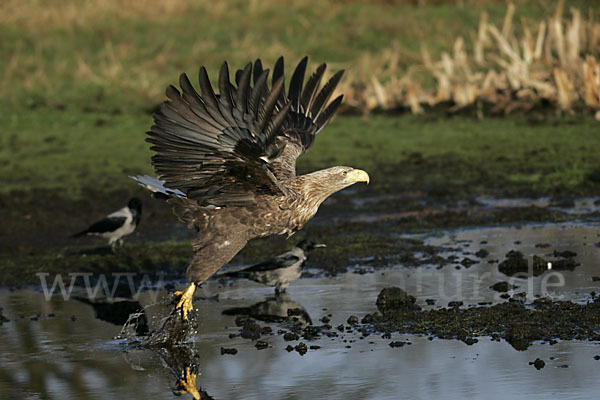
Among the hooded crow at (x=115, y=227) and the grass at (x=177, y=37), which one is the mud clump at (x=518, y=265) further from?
the grass at (x=177, y=37)

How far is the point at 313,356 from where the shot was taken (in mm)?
6652

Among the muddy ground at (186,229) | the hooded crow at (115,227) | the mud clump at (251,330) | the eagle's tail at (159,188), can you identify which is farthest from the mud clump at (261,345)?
the hooded crow at (115,227)

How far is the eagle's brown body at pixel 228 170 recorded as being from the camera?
644 cm

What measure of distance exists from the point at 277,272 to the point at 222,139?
7.80 feet

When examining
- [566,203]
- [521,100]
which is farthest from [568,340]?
[521,100]

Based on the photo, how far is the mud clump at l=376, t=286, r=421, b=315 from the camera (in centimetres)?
766

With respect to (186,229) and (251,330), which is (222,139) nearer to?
(251,330)

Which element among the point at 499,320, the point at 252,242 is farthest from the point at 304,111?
the point at 252,242

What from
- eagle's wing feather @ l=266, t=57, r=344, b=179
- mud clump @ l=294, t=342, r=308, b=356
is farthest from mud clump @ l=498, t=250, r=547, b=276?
mud clump @ l=294, t=342, r=308, b=356

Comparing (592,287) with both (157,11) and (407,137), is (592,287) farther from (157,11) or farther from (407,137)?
(157,11)

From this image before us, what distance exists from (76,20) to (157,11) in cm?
205

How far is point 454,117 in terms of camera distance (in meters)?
17.1

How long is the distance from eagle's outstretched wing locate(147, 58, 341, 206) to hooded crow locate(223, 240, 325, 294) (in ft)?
4.67

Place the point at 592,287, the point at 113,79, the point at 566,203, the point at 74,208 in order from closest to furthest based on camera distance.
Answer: the point at 592,287
the point at 566,203
the point at 74,208
the point at 113,79
